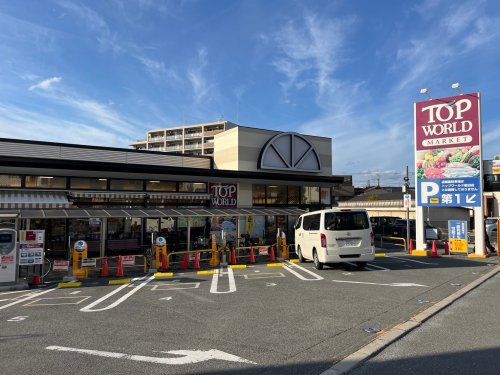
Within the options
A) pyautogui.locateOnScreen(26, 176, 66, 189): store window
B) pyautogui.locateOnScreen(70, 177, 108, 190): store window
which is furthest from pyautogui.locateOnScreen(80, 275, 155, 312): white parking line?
pyautogui.locateOnScreen(26, 176, 66, 189): store window

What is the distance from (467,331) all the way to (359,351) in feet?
7.15

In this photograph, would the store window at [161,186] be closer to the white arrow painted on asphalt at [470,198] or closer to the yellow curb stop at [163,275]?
the yellow curb stop at [163,275]

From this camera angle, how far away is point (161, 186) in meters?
19.8

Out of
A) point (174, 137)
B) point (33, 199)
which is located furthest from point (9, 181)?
point (174, 137)

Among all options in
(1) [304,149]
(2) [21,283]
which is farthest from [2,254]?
(1) [304,149]

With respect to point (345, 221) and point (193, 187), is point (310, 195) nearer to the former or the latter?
point (193, 187)

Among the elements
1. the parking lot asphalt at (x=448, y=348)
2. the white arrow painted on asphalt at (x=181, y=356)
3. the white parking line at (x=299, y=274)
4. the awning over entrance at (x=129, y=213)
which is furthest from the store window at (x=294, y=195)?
the white arrow painted on asphalt at (x=181, y=356)

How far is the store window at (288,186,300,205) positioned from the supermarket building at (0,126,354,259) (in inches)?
2.6

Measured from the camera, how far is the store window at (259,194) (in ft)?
73.5

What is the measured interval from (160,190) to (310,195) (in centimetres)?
1006

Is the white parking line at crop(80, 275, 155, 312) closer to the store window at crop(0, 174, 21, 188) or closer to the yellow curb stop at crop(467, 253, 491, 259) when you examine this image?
the store window at crop(0, 174, 21, 188)

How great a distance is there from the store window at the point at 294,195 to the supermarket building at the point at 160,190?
0.07 m

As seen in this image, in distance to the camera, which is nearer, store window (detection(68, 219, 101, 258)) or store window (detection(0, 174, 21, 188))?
store window (detection(0, 174, 21, 188))

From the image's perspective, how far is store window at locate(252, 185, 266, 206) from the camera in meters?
22.4
